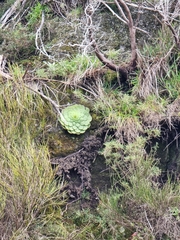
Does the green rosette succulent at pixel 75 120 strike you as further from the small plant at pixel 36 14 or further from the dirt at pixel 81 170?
the small plant at pixel 36 14

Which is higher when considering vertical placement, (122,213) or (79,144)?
(79,144)

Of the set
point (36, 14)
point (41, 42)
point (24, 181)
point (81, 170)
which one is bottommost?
point (81, 170)

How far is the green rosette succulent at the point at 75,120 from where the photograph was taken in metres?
3.88

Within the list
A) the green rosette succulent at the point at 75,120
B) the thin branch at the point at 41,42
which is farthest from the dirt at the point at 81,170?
the thin branch at the point at 41,42

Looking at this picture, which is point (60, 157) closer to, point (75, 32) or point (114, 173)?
point (114, 173)

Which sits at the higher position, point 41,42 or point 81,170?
point 41,42

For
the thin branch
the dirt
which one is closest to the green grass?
the dirt

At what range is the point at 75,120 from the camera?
3879mm

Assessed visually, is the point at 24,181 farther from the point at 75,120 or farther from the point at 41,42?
the point at 41,42

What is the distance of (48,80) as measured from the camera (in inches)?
162

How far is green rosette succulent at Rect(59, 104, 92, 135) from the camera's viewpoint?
12.7 feet

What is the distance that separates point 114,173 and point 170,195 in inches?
25.2

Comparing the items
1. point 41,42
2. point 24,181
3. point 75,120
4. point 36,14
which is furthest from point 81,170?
point 36,14

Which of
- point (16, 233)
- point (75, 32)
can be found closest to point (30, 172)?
point (16, 233)
